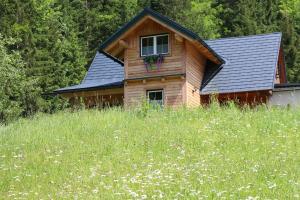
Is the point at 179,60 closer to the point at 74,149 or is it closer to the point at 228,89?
the point at 228,89

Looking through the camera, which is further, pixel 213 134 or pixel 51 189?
pixel 213 134

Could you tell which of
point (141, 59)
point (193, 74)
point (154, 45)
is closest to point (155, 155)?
point (141, 59)

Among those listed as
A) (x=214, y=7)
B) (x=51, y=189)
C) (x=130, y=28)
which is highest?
(x=214, y=7)

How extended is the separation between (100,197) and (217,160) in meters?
3.03

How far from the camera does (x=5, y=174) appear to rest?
11.3m

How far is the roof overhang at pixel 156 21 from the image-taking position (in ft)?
79.4

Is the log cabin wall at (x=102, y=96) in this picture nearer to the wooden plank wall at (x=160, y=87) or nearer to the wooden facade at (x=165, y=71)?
the wooden plank wall at (x=160, y=87)

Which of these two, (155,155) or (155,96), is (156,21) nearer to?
(155,96)

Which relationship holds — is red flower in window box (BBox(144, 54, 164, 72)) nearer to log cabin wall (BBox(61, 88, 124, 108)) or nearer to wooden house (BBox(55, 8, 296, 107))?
wooden house (BBox(55, 8, 296, 107))

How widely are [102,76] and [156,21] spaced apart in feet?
21.5

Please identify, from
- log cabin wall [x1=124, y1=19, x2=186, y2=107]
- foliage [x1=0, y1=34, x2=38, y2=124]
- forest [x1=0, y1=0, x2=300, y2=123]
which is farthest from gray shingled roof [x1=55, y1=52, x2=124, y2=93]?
forest [x1=0, y1=0, x2=300, y2=123]

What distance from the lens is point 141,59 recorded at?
2553 centimetres

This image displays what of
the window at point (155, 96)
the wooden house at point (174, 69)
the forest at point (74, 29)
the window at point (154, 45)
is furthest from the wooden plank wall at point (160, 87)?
the forest at point (74, 29)

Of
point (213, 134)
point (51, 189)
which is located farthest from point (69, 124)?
point (51, 189)
